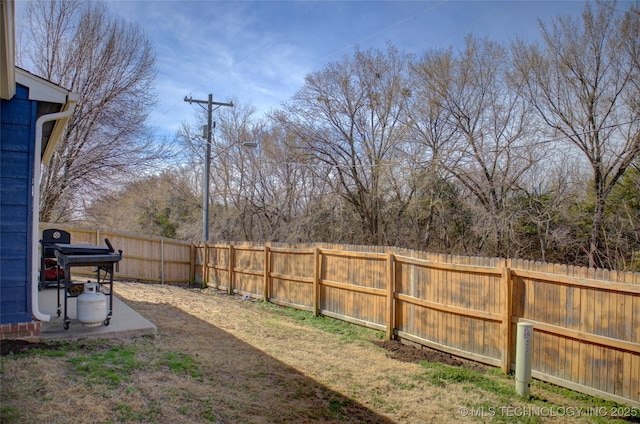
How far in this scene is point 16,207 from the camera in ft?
16.6

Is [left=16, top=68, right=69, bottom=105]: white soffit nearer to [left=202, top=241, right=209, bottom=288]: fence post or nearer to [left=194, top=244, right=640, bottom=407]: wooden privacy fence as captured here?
[left=194, top=244, right=640, bottom=407]: wooden privacy fence

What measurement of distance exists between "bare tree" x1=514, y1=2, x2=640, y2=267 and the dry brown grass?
853cm

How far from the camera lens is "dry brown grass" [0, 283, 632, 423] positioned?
3.79 metres

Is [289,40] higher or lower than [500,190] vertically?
higher

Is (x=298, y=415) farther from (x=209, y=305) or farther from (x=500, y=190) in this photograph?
(x=500, y=190)

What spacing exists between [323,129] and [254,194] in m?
6.13

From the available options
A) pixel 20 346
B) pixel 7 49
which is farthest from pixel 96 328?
pixel 7 49

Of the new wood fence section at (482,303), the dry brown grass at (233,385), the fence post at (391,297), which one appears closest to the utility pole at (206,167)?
the new wood fence section at (482,303)

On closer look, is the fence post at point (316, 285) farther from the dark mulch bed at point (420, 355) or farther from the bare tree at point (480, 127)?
the bare tree at point (480, 127)

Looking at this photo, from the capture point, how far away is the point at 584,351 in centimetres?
510

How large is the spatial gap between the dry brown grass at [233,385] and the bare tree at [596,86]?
336 inches

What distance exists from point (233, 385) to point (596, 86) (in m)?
12.8

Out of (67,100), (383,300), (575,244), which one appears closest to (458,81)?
(575,244)

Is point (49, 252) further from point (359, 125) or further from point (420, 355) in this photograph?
point (359, 125)
